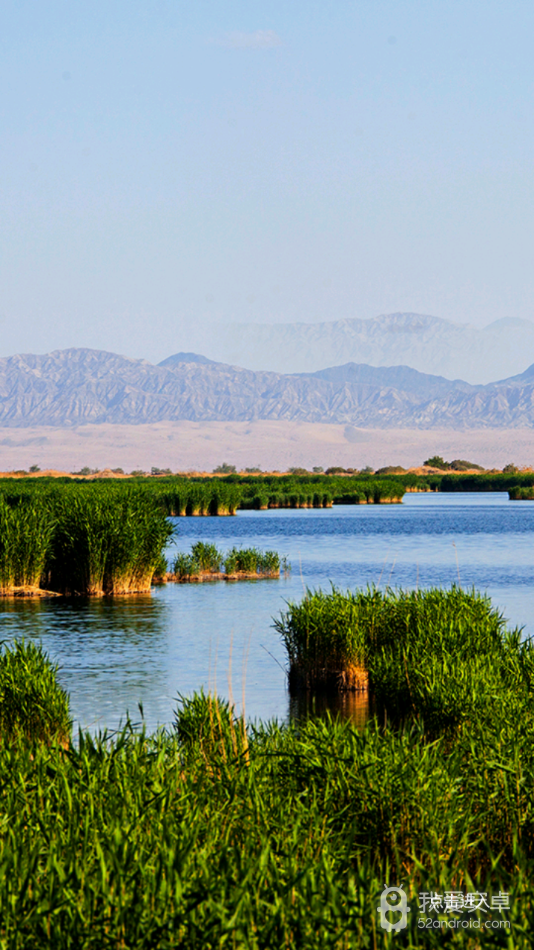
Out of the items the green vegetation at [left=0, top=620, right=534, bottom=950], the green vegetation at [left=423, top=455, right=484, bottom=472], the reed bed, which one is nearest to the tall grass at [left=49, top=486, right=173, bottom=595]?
the green vegetation at [left=0, top=620, right=534, bottom=950]

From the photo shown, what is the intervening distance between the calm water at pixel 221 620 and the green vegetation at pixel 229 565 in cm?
84

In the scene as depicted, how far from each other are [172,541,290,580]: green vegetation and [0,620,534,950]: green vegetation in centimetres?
1954

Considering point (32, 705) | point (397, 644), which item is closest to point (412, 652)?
point (397, 644)

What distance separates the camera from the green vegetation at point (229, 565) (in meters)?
29.8

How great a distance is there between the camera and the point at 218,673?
16266 mm

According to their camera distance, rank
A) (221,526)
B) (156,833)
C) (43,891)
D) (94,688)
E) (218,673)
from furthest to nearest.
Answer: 1. (221,526)
2. (218,673)
3. (94,688)
4. (156,833)
5. (43,891)

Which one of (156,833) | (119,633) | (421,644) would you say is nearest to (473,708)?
(421,644)

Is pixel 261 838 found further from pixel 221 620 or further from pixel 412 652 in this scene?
pixel 221 620

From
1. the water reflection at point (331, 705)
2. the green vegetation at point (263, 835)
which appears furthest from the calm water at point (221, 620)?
the green vegetation at point (263, 835)

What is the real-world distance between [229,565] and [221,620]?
26.6 ft

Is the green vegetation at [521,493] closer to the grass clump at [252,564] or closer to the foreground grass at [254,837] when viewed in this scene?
the grass clump at [252,564]

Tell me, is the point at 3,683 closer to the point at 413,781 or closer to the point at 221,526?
the point at 413,781

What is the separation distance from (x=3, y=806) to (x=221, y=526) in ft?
157

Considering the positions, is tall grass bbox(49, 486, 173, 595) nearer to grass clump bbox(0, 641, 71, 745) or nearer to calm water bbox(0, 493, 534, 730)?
calm water bbox(0, 493, 534, 730)
